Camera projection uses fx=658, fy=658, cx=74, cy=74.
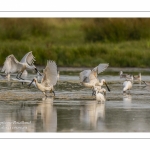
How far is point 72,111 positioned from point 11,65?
15.0ft

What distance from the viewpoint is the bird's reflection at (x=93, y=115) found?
11087mm

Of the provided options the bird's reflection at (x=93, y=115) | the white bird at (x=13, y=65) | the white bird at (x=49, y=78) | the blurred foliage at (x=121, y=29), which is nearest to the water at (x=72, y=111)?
the bird's reflection at (x=93, y=115)

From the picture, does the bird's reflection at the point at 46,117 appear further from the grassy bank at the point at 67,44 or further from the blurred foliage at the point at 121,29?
the blurred foliage at the point at 121,29

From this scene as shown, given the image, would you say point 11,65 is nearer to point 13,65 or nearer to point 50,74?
point 13,65

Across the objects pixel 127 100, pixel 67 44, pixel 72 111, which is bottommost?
pixel 72 111

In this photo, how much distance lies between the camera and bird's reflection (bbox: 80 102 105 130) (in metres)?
11.1

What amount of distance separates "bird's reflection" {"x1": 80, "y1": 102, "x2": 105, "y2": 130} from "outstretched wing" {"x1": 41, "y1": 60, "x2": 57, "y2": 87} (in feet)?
3.80

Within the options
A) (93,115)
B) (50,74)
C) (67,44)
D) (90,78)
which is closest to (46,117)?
(93,115)

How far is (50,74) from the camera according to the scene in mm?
14461

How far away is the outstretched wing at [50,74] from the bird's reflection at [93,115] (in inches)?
45.6

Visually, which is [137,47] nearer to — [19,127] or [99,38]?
[99,38]

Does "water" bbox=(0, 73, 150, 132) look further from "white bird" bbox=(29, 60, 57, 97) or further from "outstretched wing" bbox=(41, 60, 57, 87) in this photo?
"outstretched wing" bbox=(41, 60, 57, 87)
